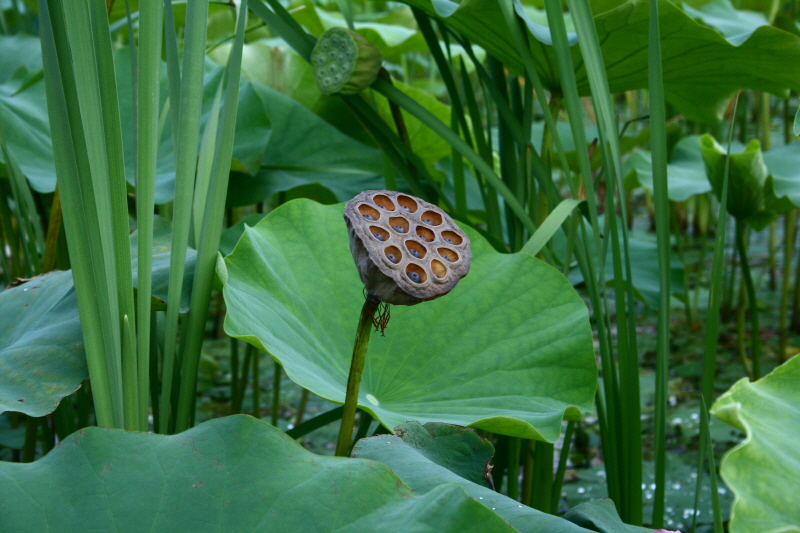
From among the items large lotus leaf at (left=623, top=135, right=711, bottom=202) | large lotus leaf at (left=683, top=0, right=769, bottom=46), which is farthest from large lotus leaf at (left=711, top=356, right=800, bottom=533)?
large lotus leaf at (left=683, top=0, right=769, bottom=46)

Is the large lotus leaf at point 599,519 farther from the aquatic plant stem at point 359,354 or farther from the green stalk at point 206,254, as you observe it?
the green stalk at point 206,254

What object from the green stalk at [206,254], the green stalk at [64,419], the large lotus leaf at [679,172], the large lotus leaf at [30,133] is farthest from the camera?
the large lotus leaf at [679,172]

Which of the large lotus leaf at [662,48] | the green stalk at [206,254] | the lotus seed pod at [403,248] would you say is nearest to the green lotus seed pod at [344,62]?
the large lotus leaf at [662,48]

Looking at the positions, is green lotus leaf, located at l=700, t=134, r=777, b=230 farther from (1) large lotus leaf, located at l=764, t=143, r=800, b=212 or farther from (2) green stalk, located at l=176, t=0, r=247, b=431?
(2) green stalk, located at l=176, t=0, r=247, b=431

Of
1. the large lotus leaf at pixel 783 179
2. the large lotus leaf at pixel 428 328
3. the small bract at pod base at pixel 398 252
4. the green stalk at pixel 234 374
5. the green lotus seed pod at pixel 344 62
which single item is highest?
the green lotus seed pod at pixel 344 62

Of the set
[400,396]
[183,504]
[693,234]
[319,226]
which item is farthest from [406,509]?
[693,234]

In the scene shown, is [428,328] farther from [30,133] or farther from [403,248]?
[30,133]

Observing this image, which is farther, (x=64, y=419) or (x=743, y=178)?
(x=743, y=178)

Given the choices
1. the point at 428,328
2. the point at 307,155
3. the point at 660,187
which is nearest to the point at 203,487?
the point at 428,328
